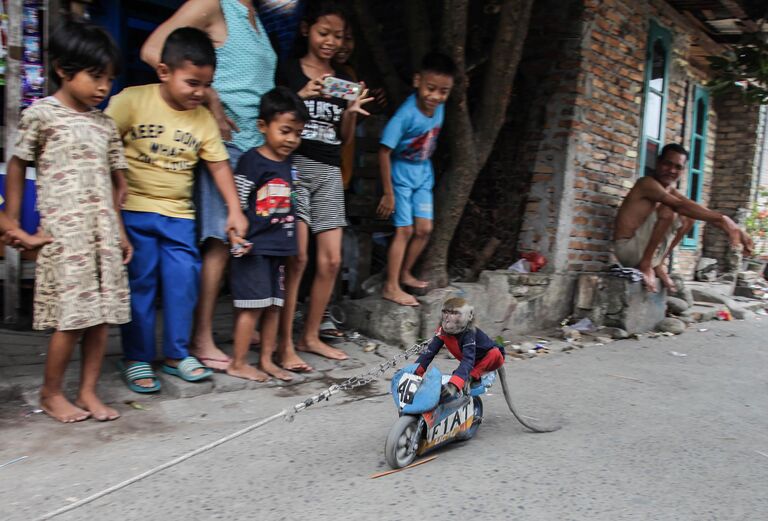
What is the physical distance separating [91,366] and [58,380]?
138 mm

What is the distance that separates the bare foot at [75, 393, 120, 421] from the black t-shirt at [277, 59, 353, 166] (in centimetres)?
176

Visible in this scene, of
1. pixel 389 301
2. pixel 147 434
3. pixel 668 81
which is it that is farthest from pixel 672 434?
pixel 668 81

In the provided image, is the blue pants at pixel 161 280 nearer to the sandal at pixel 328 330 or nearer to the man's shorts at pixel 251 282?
the man's shorts at pixel 251 282

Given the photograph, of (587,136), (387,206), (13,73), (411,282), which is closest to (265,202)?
(387,206)

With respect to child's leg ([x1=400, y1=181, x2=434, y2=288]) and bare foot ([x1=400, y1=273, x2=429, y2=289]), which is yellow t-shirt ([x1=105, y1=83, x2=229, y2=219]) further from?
bare foot ([x1=400, y1=273, x2=429, y2=289])

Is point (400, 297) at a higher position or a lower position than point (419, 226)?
Result: lower

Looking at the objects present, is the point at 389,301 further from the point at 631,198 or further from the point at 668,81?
the point at 668,81

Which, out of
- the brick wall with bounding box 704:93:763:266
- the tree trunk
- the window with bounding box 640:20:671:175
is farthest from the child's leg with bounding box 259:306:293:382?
the brick wall with bounding box 704:93:763:266

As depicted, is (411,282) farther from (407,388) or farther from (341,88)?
(407,388)

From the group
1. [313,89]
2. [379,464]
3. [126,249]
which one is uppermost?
[313,89]

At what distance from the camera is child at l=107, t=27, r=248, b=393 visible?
2908mm

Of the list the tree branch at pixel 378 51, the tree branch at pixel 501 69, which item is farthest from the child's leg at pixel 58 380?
the tree branch at pixel 501 69

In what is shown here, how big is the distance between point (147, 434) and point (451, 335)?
134 centimetres

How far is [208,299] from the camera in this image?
128 inches
